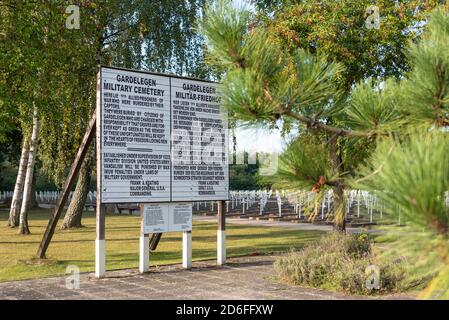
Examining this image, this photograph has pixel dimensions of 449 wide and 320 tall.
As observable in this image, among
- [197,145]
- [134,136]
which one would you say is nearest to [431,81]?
[134,136]

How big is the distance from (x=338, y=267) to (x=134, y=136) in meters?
3.94

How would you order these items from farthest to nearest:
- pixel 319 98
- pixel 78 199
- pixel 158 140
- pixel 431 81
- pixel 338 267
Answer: pixel 78 199 < pixel 158 140 < pixel 338 267 < pixel 319 98 < pixel 431 81

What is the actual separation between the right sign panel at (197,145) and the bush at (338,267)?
2.28 m

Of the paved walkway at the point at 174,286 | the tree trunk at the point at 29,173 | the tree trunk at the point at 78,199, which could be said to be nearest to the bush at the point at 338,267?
the paved walkway at the point at 174,286

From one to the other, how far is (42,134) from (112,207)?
1317cm

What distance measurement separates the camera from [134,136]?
8953mm

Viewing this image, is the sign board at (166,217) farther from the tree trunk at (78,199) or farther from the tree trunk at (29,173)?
the tree trunk at (78,199)

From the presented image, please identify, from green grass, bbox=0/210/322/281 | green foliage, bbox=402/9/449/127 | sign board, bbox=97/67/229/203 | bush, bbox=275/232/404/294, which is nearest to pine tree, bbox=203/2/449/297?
green foliage, bbox=402/9/449/127

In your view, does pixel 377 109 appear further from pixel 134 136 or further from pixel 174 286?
pixel 134 136

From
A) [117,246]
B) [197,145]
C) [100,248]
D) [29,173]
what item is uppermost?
[197,145]

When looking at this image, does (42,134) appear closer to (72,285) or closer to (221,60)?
(72,285)

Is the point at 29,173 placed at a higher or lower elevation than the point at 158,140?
lower

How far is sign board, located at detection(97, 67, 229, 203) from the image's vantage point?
28.5 feet
